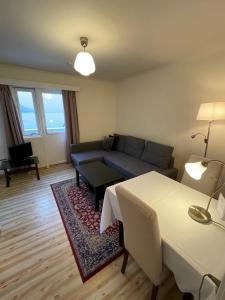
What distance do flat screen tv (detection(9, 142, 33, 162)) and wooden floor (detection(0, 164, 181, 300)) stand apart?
118cm

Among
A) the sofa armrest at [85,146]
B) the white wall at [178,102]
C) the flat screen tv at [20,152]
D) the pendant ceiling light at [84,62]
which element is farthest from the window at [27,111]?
the white wall at [178,102]

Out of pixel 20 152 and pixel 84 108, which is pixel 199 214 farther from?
pixel 84 108

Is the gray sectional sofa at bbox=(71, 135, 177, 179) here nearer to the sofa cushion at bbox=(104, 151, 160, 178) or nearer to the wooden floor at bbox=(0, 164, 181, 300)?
the sofa cushion at bbox=(104, 151, 160, 178)

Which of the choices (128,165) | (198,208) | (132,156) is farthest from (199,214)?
(132,156)

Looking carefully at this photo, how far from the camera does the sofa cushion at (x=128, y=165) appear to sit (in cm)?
266

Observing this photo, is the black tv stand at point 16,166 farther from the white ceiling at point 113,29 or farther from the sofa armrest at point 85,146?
the white ceiling at point 113,29

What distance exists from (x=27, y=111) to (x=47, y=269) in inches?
125

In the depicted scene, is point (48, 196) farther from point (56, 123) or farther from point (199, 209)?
point (199, 209)

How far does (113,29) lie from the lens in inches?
65.2

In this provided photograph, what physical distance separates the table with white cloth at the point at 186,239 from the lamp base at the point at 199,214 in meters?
0.03

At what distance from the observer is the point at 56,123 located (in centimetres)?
381

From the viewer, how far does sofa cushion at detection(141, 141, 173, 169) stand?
8.98 feet

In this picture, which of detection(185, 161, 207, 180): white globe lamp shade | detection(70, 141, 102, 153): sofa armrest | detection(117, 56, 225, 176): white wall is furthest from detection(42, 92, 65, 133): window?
detection(185, 161, 207, 180): white globe lamp shade

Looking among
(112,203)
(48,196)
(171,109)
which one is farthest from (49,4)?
(48,196)
